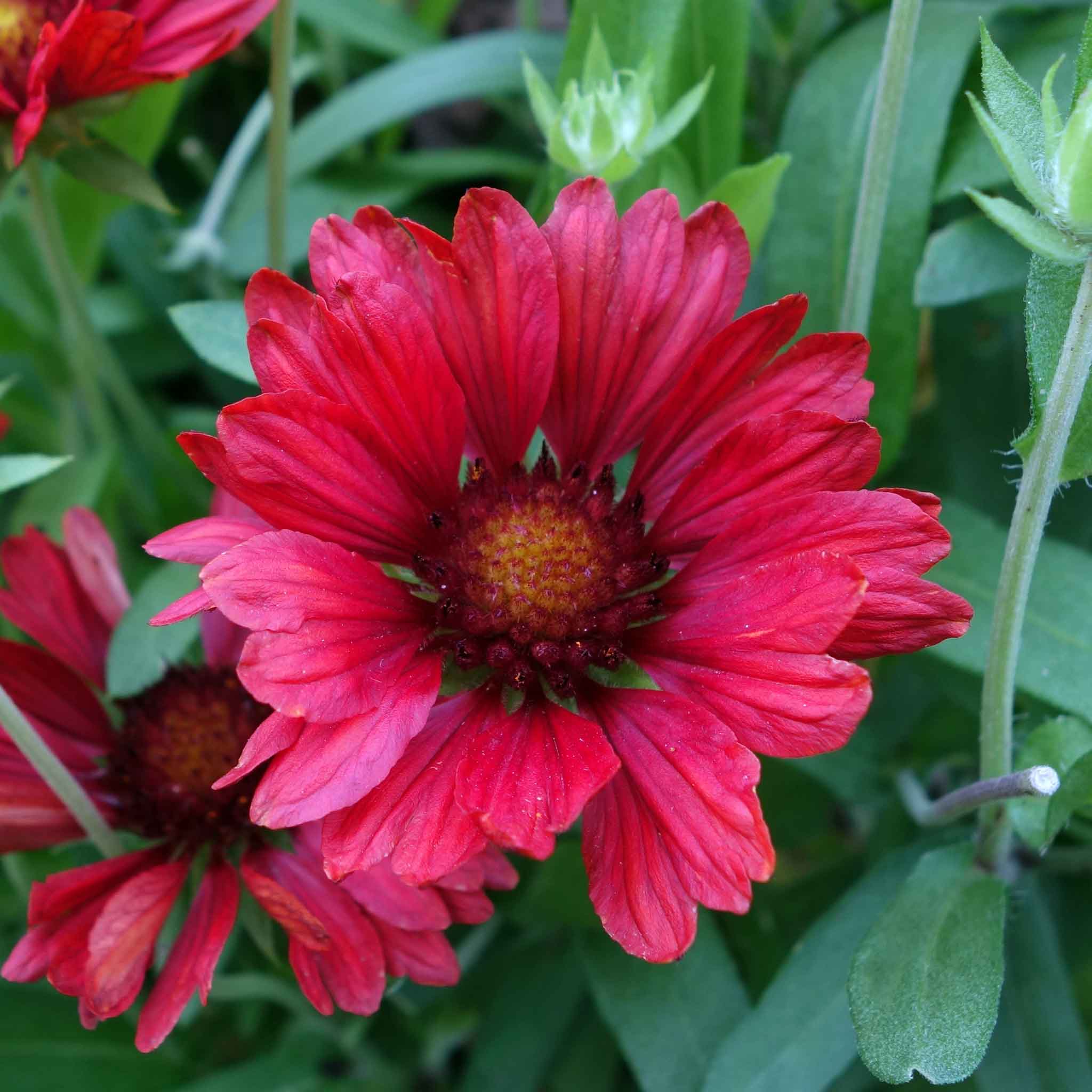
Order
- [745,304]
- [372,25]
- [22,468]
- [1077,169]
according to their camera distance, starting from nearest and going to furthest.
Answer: [1077,169] < [22,468] < [745,304] < [372,25]

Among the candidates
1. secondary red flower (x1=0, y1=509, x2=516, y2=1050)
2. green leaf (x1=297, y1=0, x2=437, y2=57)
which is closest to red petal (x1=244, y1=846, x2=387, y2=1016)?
secondary red flower (x1=0, y1=509, x2=516, y2=1050)

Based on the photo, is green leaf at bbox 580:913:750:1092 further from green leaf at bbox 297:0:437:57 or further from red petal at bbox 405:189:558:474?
green leaf at bbox 297:0:437:57

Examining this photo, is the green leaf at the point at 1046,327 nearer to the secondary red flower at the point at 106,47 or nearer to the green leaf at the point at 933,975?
the green leaf at the point at 933,975

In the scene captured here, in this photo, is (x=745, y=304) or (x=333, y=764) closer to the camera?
(x=333, y=764)

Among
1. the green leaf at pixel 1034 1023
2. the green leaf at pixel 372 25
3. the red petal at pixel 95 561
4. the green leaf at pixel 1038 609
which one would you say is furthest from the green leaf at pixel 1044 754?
the green leaf at pixel 372 25

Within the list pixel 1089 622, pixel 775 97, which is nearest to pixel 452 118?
pixel 775 97

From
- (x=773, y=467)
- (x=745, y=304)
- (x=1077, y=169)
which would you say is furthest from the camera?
(x=745, y=304)

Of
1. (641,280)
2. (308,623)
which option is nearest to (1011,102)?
(641,280)

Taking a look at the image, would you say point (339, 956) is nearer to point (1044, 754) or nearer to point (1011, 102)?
point (1044, 754)
